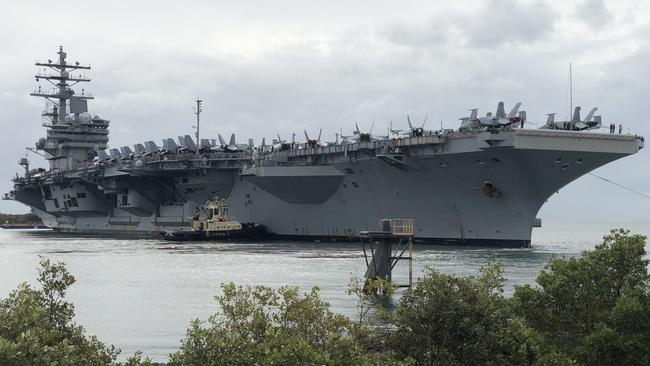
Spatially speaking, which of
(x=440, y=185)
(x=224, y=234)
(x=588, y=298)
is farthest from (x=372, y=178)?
(x=588, y=298)

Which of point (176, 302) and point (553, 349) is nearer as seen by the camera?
point (553, 349)

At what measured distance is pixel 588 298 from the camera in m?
9.95

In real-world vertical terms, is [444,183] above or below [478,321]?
above

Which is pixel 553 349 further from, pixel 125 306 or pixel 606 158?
pixel 606 158

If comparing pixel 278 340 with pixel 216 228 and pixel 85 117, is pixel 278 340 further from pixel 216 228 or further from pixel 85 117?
pixel 85 117

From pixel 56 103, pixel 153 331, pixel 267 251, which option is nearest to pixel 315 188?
pixel 267 251

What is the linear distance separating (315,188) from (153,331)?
78.7 feet

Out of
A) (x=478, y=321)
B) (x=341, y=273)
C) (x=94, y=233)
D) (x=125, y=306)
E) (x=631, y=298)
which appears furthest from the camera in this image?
(x=94, y=233)

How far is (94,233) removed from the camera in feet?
214

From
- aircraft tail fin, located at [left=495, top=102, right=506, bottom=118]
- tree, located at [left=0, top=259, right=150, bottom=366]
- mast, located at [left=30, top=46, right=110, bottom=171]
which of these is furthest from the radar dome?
tree, located at [left=0, top=259, right=150, bottom=366]

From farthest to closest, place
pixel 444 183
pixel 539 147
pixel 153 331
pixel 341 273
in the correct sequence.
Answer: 1. pixel 444 183
2. pixel 539 147
3. pixel 341 273
4. pixel 153 331

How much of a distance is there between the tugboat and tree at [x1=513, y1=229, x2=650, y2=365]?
3742 cm

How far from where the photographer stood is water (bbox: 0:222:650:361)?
61.5 feet

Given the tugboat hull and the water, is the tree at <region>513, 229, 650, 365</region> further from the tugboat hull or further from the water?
the tugboat hull
